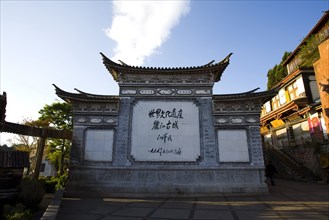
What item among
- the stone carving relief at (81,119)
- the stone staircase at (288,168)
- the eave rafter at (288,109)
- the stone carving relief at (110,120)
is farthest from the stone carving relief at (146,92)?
the eave rafter at (288,109)

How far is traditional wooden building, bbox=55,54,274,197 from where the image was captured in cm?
1105

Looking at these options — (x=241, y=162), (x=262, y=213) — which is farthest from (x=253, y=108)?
(x=262, y=213)

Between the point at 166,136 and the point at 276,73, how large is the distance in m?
29.4

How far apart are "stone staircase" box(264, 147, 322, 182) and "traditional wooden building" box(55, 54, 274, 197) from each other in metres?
8.73

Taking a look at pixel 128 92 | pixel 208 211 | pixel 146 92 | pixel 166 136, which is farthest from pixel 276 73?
pixel 208 211

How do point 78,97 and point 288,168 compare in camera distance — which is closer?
point 78,97

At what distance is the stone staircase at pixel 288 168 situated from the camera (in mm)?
16922

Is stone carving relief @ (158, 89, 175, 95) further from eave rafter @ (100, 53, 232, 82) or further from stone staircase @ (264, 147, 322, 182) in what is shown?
stone staircase @ (264, 147, 322, 182)

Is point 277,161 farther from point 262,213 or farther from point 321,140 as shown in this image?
point 262,213

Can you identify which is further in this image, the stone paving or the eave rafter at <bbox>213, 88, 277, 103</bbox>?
the eave rafter at <bbox>213, 88, 277, 103</bbox>

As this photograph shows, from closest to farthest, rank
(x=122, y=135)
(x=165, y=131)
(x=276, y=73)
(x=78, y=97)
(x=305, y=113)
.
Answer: (x=122, y=135), (x=165, y=131), (x=78, y=97), (x=305, y=113), (x=276, y=73)

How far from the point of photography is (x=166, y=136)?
11.8 metres

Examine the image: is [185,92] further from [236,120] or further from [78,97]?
[78,97]

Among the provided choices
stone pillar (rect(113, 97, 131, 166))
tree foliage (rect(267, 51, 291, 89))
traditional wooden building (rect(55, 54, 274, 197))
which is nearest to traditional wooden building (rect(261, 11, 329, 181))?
tree foliage (rect(267, 51, 291, 89))
